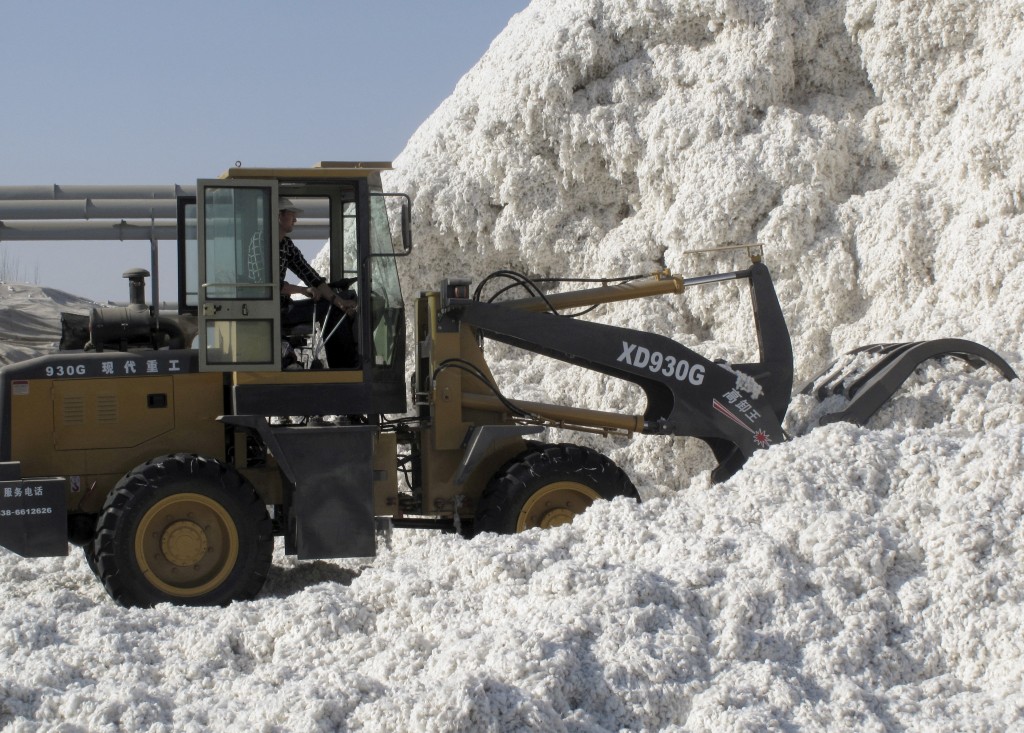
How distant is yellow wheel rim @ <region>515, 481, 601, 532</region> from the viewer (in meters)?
7.48

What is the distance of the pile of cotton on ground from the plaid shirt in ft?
5.71

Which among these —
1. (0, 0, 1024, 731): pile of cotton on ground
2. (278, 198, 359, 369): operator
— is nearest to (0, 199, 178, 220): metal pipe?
(0, 0, 1024, 731): pile of cotton on ground

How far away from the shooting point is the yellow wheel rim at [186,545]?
7055 mm

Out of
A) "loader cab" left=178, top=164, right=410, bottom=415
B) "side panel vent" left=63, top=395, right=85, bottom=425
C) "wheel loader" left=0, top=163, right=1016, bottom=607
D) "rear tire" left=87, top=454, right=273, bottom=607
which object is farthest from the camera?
"side panel vent" left=63, top=395, right=85, bottom=425

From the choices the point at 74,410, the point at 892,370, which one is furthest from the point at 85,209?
the point at 892,370

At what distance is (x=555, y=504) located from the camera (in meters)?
7.57

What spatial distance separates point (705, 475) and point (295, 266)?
3.30 m

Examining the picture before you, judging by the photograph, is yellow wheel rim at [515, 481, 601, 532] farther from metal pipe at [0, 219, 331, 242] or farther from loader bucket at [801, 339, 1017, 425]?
metal pipe at [0, 219, 331, 242]

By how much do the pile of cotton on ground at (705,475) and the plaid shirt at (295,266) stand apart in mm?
1740

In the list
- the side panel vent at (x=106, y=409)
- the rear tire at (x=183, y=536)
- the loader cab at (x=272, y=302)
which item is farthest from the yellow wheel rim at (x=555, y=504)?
the side panel vent at (x=106, y=409)

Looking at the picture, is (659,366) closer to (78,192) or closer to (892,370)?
(892,370)

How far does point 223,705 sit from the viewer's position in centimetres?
507

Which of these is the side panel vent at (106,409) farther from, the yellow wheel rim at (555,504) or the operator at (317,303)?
the yellow wheel rim at (555,504)

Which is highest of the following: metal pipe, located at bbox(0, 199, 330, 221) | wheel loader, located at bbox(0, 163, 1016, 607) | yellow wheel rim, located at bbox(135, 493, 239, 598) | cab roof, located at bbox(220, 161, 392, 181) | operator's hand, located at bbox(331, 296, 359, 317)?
metal pipe, located at bbox(0, 199, 330, 221)
